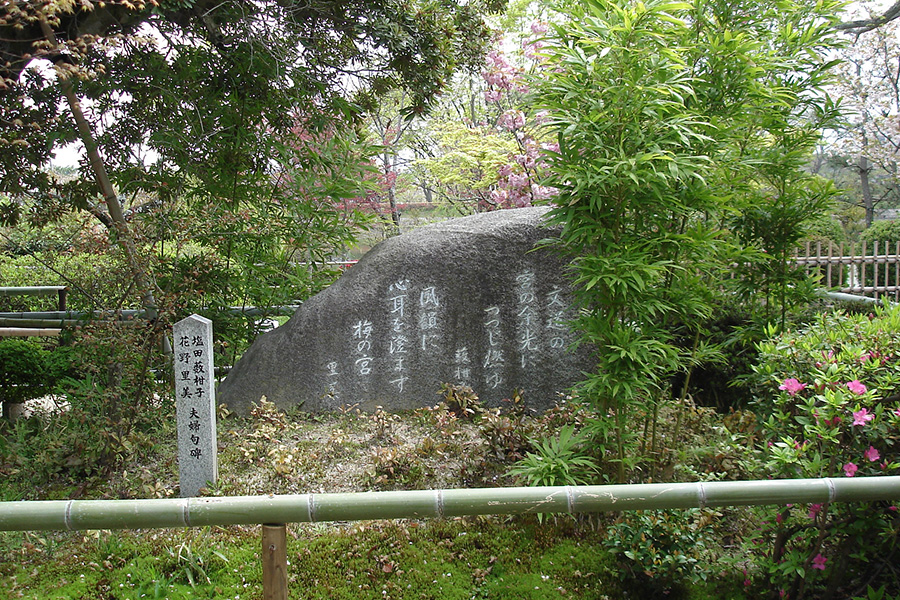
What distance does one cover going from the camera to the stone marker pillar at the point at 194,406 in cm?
361

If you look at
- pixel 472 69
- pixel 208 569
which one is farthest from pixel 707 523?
pixel 472 69

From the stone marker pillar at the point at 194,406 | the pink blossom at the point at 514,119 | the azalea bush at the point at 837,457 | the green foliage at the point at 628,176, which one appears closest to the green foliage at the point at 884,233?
the pink blossom at the point at 514,119

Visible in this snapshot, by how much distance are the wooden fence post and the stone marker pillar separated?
1.72m

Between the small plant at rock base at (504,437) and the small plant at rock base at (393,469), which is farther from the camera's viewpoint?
the small plant at rock base at (504,437)

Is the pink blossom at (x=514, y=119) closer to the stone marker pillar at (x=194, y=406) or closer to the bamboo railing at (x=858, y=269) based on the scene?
the bamboo railing at (x=858, y=269)

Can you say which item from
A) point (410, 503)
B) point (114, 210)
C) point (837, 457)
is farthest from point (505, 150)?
point (410, 503)

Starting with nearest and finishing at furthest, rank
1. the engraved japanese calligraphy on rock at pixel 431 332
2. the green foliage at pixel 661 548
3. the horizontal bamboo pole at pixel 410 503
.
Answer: the horizontal bamboo pole at pixel 410 503 → the green foliage at pixel 661 548 → the engraved japanese calligraphy on rock at pixel 431 332

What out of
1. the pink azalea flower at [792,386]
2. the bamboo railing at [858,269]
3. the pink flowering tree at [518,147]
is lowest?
the pink azalea flower at [792,386]

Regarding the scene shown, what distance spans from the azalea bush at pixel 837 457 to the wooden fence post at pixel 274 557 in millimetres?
1771

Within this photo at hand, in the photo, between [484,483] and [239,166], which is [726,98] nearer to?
[484,483]

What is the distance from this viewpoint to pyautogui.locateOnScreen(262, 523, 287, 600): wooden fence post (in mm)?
2018

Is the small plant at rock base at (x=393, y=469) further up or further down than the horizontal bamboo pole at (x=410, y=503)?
further down

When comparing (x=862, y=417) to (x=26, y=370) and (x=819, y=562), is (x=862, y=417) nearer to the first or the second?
(x=819, y=562)

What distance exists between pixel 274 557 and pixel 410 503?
0.51m
